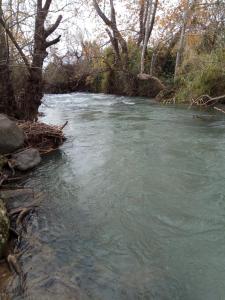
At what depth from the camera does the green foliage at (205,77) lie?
12.8 meters

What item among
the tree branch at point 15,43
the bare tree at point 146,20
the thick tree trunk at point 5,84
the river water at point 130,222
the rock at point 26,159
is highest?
the bare tree at point 146,20

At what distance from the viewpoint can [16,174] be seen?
5.65m

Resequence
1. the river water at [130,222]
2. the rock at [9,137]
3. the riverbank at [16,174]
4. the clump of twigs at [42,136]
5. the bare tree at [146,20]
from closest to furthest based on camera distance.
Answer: the river water at [130,222] → the riverbank at [16,174] → the rock at [9,137] → the clump of twigs at [42,136] → the bare tree at [146,20]

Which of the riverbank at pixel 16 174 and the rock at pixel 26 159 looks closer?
the riverbank at pixel 16 174

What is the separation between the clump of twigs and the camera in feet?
22.9

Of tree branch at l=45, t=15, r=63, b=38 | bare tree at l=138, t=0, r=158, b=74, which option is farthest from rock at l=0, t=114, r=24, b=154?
bare tree at l=138, t=0, r=158, b=74

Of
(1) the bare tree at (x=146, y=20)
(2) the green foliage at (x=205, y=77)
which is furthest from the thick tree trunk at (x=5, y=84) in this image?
(1) the bare tree at (x=146, y=20)

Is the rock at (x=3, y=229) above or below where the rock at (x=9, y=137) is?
below

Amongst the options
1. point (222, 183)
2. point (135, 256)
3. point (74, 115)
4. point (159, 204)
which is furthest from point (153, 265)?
point (74, 115)

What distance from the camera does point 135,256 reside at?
10.9 feet

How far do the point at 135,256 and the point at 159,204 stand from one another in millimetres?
1234

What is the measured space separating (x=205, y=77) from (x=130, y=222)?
1055 cm

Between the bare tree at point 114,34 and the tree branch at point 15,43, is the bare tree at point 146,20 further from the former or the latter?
the tree branch at point 15,43

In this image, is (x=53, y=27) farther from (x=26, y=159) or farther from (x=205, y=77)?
(x=205, y=77)
